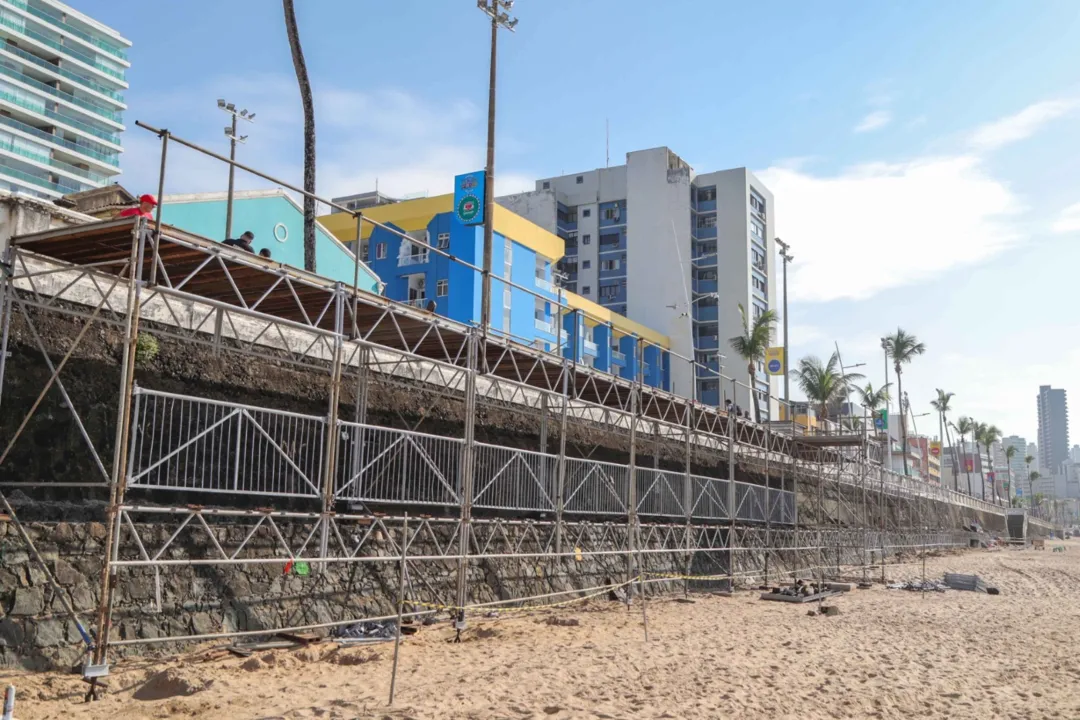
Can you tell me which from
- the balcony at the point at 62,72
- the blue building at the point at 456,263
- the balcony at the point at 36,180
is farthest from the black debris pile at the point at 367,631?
the balcony at the point at 62,72

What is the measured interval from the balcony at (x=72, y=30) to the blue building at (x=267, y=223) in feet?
190

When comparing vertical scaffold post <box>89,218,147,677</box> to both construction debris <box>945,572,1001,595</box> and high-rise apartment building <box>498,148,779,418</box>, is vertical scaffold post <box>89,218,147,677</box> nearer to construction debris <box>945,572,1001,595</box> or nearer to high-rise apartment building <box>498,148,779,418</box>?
construction debris <box>945,572,1001,595</box>

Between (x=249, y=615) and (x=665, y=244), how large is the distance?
195 ft

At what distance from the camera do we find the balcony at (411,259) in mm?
48000

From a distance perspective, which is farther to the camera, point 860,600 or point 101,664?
point 860,600

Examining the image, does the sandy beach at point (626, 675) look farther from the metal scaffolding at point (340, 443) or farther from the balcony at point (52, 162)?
the balcony at point (52, 162)

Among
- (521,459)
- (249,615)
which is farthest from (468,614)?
(249,615)

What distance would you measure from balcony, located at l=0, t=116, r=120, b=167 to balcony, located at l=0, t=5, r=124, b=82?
7330 millimetres

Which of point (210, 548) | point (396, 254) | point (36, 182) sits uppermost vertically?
point (36, 182)

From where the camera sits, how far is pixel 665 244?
225 ft

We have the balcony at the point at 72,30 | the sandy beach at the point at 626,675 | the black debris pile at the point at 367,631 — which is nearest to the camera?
the sandy beach at the point at 626,675

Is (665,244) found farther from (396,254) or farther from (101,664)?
(101,664)

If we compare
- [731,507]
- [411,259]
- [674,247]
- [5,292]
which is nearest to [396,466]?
[5,292]

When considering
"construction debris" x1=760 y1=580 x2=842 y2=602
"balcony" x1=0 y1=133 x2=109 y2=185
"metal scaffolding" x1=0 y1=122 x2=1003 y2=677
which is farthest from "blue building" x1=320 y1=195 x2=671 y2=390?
"balcony" x1=0 y1=133 x2=109 y2=185
